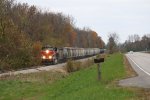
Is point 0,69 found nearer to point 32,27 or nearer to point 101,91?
point 101,91

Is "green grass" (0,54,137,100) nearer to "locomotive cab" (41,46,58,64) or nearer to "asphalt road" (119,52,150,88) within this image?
"asphalt road" (119,52,150,88)

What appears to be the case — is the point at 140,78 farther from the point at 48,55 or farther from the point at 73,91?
the point at 48,55

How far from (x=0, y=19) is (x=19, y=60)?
847 cm

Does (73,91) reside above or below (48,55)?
below

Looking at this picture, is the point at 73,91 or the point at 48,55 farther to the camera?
the point at 48,55

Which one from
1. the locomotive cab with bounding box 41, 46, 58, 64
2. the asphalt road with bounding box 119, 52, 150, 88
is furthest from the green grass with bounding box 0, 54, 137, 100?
the locomotive cab with bounding box 41, 46, 58, 64

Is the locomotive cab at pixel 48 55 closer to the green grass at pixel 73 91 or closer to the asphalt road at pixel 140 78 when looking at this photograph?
the asphalt road at pixel 140 78

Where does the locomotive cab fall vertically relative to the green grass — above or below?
above

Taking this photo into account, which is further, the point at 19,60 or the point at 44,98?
the point at 19,60

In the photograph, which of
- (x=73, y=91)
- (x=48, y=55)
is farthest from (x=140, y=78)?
(x=48, y=55)

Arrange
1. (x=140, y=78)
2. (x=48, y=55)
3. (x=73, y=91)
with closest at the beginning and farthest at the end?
(x=73, y=91) → (x=140, y=78) → (x=48, y=55)

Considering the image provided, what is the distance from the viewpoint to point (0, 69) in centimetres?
4494

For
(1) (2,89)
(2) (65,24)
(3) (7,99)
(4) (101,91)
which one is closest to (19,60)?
(1) (2,89)

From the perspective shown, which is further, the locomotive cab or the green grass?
the locomotive cab
